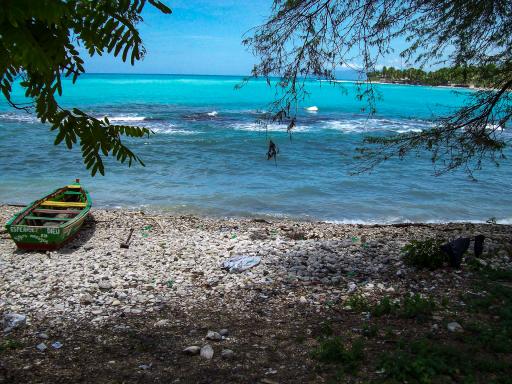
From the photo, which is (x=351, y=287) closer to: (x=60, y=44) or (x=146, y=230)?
(x=60, y=44)

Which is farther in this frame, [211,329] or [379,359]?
[211,329]

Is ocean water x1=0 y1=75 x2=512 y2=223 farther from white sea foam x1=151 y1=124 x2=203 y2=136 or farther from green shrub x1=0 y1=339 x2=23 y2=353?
green shrub x1=0 y1=339 x2=23 y2=353

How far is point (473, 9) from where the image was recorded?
690cm

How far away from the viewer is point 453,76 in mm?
8516

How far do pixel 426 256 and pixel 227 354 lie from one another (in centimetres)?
402

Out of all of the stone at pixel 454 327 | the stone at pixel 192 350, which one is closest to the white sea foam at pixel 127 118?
the stone at pixel 192 350

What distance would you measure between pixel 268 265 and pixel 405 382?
4507mm

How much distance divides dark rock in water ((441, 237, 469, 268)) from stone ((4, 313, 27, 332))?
6565mm

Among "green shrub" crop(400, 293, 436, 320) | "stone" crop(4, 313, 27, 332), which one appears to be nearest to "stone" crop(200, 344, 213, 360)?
"green shrub" crop(400, 293, 436, 320)

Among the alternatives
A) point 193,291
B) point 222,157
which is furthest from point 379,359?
point 222,157

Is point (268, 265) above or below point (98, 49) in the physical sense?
below

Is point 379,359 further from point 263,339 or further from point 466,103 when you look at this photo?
point 466,103

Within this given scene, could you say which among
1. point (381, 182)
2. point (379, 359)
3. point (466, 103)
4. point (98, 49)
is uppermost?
point (98, 49)

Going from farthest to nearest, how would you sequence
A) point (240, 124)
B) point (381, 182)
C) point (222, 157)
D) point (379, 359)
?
point (240, 124), point (222, 157), point (381, 182), point (379, 359)
